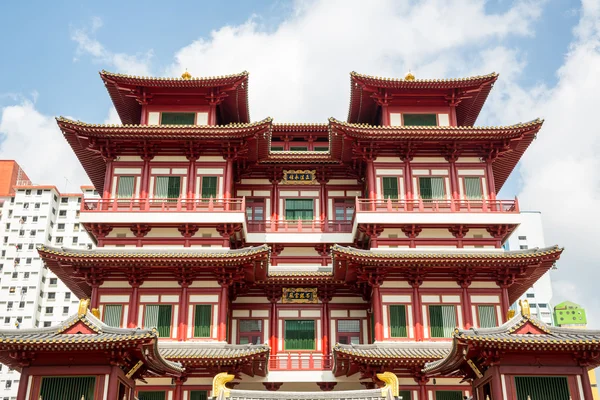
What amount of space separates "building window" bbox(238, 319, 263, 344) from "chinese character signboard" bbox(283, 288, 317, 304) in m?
2.04

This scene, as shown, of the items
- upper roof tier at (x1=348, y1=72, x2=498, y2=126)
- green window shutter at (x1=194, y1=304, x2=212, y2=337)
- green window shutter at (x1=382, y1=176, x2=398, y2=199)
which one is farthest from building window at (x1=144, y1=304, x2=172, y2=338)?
upper roof tier at (x1=348, y1=72, x2=498, y2=126)

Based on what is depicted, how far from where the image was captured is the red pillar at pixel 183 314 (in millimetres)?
32062

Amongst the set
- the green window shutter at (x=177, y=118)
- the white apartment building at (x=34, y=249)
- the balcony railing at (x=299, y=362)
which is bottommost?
the balcony railing at (x=299, y=362)

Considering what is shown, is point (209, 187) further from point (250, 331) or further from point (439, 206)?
point (439, 206)

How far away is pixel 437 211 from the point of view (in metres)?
35.1

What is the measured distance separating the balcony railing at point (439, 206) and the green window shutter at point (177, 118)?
1142cm

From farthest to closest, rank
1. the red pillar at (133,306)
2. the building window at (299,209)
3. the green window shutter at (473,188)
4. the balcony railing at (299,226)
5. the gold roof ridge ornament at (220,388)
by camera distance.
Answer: the building window at (299,209)
the balcony railing at (299,226)
the green window shutter at (473,188)
the red pillar at (133,306)
the gold roof ridge ornament at (220,388)

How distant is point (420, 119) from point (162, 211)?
53.9 feet

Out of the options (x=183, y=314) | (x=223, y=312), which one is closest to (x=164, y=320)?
(x=183, y=314)

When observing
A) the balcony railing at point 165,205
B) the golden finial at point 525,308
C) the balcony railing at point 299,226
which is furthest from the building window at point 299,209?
the golden finial at point 525,308

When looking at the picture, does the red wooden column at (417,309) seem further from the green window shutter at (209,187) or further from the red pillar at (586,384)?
the green window shutter at (209,187)

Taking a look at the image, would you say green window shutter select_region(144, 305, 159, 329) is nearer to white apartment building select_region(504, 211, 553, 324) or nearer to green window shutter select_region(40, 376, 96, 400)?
green window shutter select_region(40, 376, 96, 400)

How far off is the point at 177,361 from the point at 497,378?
14286 millimetres

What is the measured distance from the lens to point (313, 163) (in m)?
39.4
